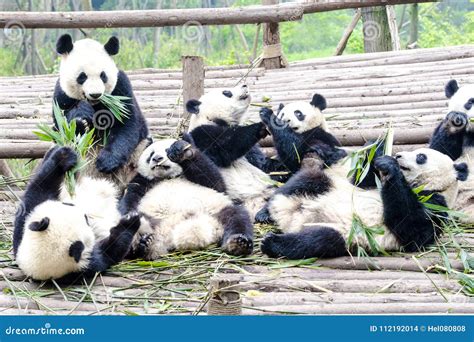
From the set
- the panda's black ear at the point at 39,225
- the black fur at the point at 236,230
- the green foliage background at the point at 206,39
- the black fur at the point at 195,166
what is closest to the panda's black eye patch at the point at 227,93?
the black fur at the point at 195,166

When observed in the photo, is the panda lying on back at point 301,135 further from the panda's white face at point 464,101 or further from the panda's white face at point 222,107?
the panda's white face at point 464,101

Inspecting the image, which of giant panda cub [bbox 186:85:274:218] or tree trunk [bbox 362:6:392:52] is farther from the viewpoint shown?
tree trunk [bbox 362:6:392:52]

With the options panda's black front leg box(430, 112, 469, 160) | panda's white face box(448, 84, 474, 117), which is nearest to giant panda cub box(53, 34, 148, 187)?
panda's black front leg box(430, 112, 469, 160)

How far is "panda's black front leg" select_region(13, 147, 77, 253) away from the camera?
14.4ft

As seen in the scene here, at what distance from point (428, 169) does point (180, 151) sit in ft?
5.18

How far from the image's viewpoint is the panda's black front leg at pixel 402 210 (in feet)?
14.9

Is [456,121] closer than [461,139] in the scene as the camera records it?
Yes

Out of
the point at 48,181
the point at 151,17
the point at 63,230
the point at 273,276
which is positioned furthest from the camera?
the point at 151,17

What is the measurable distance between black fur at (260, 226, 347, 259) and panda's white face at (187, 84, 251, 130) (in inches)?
60.9

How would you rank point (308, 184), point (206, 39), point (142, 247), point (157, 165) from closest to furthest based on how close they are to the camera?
1. point (142, 247)
2. point (308, 184)
3. point (157, 165)
4. point (206, 39)

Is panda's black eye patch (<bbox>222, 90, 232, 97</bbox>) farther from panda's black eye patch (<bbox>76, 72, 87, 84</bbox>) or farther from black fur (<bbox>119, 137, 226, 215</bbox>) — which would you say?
panda's black eye patch (<bbox>76, 72, 87, 84</bbox>)

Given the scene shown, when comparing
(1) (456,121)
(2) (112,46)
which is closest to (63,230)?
(2) (112,46)

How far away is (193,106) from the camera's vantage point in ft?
19.5

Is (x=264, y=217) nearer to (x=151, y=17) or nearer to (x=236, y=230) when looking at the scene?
(x=236, y=230)
